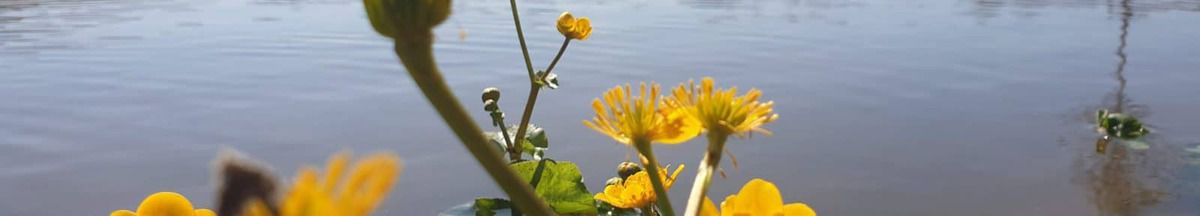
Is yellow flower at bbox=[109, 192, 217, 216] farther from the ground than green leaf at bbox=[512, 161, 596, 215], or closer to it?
farther from the ground

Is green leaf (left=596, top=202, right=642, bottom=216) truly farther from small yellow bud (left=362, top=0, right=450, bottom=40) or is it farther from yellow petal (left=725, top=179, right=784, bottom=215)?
small yellow bud (left=362, top=0, right=450, bottom=40)

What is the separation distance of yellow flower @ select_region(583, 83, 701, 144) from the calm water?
1.94 meters

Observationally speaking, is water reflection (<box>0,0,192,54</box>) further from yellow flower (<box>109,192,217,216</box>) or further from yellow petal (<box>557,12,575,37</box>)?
yellow flower (<box>109,192,217,216</box>)

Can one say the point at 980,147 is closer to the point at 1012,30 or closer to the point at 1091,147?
the point at 1091,147

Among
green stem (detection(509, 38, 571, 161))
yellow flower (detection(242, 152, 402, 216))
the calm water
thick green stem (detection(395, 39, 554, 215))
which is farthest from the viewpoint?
the calm water

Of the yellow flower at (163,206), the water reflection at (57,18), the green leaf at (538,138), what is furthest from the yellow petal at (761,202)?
the water reflection at (57,18)

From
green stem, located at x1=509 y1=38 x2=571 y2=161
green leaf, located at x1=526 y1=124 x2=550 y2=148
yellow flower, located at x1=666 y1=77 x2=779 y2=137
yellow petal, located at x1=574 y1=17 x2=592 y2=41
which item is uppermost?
yellow flower, located at x1=666 y1=77 x2=779 y2=137

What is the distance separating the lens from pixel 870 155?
3.09m

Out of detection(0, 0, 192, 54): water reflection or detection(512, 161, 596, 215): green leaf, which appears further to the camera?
detection(0, 0, 192, 54): water reflection

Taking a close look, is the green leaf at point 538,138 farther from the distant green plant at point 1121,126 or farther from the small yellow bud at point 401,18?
the distant green plant at point 1121,126

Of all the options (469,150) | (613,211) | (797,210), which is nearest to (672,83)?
(613,211)

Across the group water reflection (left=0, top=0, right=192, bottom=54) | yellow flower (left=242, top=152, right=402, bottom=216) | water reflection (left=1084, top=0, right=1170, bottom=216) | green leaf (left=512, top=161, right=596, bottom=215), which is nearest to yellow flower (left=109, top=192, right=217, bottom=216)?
yellow flower (left=242, top=152, right=402, bottom=216)

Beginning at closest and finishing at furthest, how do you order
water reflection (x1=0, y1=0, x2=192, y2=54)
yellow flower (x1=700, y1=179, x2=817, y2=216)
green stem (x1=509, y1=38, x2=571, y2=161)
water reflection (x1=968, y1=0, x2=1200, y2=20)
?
yellow flower (x1=700, y1=179, x2=817, y2=216)
green stem (x1=509, y1=38, x2=571, y2=161)
water reflection (x1=0, y1=0, x2=192, y2=54)
water reflection (x1=968, y1=0, x2=1200, y2=20)

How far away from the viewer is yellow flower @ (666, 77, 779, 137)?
447 millimetres
